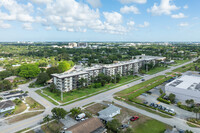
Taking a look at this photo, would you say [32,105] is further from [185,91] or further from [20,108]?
[185,91]

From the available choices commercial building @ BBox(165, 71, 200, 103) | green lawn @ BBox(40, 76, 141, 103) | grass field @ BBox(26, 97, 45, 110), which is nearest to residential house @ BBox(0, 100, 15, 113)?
grass field @ BBox(26, 97, 45, 110)

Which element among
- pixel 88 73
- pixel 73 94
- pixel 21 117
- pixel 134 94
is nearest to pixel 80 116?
pixel 21 117

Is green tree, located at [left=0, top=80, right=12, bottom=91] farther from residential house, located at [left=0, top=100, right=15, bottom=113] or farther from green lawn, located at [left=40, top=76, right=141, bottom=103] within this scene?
residential house, located at [left=0, top=100, right=15, bottom=113]

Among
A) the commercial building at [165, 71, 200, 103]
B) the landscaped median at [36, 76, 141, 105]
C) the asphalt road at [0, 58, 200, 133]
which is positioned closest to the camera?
the asphalt road at [0, 58, 200, 133]

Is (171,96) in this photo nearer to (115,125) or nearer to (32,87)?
(115,125)

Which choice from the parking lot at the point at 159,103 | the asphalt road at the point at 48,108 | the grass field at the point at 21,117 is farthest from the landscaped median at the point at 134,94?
the grass field at the point at 21,117

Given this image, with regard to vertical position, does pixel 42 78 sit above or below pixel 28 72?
below

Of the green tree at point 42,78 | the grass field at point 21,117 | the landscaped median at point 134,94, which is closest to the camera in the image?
the grass field at point 21,117

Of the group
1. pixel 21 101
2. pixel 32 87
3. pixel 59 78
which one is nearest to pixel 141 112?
pixel 59 78

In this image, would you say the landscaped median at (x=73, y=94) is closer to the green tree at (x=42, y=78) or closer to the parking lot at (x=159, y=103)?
the green tree at (x=42, y=78)
